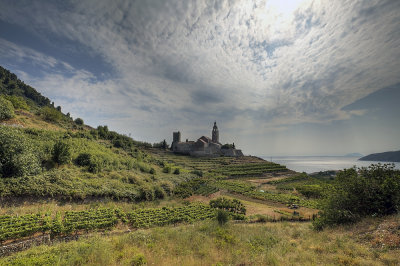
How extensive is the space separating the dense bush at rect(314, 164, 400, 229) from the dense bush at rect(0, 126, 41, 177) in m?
26.2

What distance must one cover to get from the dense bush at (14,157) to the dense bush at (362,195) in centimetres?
2623

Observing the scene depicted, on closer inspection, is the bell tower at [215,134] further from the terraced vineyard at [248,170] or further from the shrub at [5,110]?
the shrub at [5,110]

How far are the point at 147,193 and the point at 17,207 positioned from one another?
1213cm

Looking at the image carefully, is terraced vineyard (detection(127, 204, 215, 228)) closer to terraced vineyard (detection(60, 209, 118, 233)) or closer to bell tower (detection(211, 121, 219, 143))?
terraced vineyard (detection(60, 209, 118, 233))

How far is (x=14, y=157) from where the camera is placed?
14.9m

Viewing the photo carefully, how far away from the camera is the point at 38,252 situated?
7.67m

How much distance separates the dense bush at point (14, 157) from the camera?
1442 cm

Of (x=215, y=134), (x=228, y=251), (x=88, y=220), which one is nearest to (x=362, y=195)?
(x=228, y=251)

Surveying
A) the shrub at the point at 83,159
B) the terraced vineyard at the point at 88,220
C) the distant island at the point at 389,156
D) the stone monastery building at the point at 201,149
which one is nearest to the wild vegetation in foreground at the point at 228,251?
the terraced vineyard at the point at 88,220

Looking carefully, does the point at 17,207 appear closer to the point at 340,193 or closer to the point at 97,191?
the point at 97,191

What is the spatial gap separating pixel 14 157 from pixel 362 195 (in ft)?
95.8

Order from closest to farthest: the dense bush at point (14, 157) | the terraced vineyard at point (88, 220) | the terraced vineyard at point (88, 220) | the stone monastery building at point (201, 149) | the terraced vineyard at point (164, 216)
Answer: the terraced vineyard at point (88, 220), the terraced vineyard at point (88, 220), the dense bush at point (14, 157), the terraced vineyard at point (164, 216), the stone monastery building at point (201, 149)

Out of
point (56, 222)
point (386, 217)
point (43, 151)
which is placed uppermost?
point (43, 151)

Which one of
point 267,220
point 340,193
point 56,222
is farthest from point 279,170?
point 56,222
